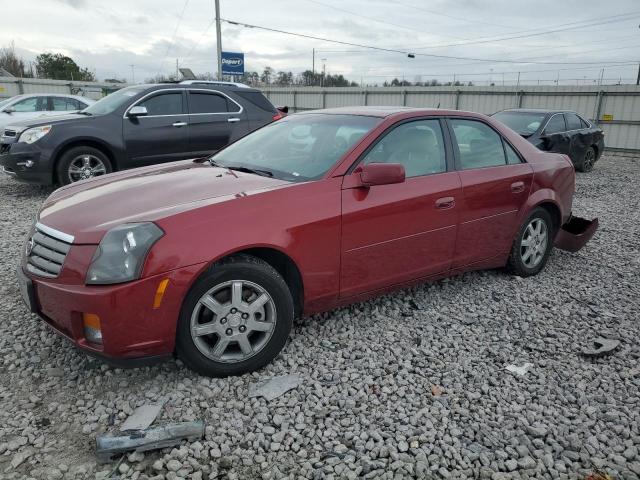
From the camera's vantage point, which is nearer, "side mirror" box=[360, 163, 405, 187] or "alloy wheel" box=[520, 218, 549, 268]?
"side mirror" box=[360, 163, 405, 187]

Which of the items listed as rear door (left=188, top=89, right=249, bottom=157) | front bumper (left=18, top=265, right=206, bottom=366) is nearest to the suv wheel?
rear door (left=188, top=89, right=249, bottom=157)

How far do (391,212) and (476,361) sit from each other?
1.13 meters

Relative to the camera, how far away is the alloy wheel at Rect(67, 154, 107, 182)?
760 centimetres

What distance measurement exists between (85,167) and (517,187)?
628 cm

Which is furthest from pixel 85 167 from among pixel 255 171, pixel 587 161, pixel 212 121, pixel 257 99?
pixel 587 161

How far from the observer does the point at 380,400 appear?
9.32ft

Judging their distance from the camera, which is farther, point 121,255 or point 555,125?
point 555,125

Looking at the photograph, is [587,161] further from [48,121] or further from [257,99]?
[48,121]

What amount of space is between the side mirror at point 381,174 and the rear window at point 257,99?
6266 millimetres

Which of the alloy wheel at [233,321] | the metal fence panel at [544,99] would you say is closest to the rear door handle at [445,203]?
the alloy wheel at [233,321]

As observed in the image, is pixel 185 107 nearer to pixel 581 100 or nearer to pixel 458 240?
Answer: pixel 458 240

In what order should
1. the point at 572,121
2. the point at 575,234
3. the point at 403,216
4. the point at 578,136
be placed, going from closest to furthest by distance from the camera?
1. the point at 403,216
2. the point at 575,234
3. the point at 578,136
4. the point at 572,121

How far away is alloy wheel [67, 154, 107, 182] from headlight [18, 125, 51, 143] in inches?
21.8

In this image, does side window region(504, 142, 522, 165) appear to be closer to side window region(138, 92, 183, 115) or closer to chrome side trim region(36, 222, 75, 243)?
chrome side trim region(36, 222, 75, 243)
